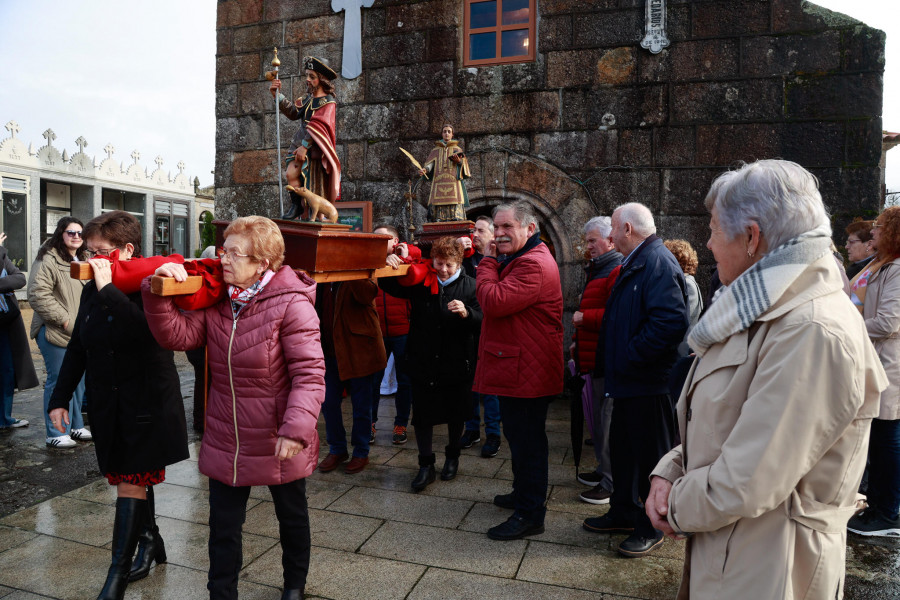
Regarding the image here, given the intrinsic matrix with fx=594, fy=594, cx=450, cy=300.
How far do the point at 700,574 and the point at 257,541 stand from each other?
2.65 m

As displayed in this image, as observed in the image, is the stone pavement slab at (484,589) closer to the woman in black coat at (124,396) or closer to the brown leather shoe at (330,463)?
the woman in black coat at (124,396)

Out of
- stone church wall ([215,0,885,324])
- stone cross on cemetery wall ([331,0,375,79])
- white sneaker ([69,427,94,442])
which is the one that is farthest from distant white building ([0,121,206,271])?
white sneaker ([69,427,94,442])

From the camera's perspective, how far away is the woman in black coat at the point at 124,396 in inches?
107

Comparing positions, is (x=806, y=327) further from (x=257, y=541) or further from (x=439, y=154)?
(x=439, y=154)

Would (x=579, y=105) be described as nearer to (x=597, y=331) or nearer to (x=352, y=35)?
(x=352, y=35)

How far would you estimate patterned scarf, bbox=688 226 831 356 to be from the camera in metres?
1.39

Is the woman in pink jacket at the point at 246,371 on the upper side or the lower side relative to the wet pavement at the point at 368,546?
upper

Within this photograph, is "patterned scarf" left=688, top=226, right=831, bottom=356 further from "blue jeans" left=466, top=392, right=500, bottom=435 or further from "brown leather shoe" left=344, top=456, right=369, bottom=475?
"blue jeans" left=466, top=392, right=500, bottom=435

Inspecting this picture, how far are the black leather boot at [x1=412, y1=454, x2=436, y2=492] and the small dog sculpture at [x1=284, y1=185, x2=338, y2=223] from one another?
193cm

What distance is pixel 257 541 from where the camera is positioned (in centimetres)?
340

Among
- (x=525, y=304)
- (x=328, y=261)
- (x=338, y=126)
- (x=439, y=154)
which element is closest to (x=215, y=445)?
(x=328, y=261)

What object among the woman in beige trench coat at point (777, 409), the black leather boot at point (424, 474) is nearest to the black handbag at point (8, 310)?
the black leather boot at point (424, 474)

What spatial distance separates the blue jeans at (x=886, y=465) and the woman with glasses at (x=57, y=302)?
6021 mm

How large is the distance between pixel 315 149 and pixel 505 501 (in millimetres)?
2516
